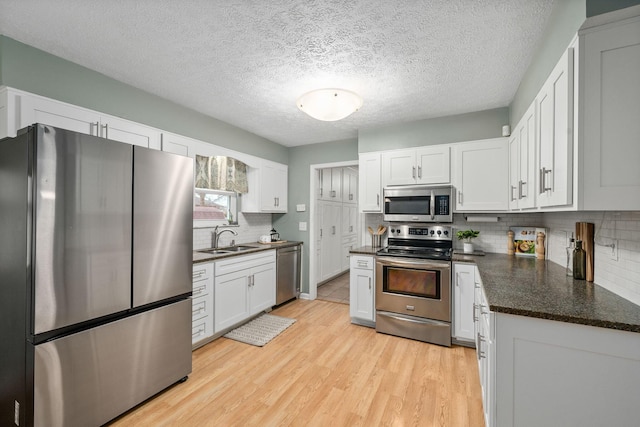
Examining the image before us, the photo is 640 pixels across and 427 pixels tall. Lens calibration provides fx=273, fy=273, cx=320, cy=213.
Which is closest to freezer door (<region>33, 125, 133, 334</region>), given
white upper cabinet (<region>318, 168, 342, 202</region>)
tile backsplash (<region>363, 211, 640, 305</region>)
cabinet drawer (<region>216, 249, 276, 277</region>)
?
cabinet drawer (<region>216, 249, 276, 277</region>)

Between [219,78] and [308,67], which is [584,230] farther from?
[219,78]

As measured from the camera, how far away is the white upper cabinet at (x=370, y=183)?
3637 mm

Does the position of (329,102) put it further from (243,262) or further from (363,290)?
(363,290)

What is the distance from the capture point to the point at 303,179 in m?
4.66

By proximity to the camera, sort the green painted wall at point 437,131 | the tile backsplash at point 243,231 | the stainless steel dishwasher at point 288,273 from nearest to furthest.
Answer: the green painted wall at point 437,131 < the tile backsplash at point 243,231 < the stainless steel dishwasher at point 288,273

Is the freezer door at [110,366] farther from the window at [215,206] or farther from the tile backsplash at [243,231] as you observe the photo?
the window at [215,206]

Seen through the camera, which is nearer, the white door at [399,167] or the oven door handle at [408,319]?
the oven door handle at [408,319]

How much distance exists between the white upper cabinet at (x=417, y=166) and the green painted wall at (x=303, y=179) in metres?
0.93

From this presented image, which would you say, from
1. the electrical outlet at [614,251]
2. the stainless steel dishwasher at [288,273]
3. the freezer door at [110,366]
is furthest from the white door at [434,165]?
the freezer door at [110,366]

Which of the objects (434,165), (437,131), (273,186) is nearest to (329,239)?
(273,186)

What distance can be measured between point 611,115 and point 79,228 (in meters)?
2.77

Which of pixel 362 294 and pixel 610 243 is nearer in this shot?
pixel 610 243

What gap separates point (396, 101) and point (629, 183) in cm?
208

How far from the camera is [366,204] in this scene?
3.71 metres
